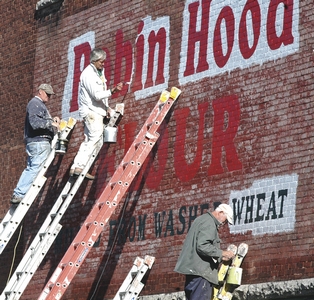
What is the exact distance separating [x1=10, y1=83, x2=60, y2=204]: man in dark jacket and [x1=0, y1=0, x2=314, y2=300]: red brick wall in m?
1.06

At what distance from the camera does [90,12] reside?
1808 centimetres

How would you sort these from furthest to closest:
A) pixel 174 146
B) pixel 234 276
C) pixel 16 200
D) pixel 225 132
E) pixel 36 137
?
pixel 36 137, pixel 16 200, pixel 174 146, pixel 225 132, pixel 234 276

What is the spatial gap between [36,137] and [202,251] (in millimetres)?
4881

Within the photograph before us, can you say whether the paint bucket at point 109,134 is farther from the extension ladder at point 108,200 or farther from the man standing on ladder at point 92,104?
the extension ladder at point 108,200

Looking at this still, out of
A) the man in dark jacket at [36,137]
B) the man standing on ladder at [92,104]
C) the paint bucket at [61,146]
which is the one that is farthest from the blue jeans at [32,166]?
→ the man standing on ladder at [92,104]

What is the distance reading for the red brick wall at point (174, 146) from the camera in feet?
45.4

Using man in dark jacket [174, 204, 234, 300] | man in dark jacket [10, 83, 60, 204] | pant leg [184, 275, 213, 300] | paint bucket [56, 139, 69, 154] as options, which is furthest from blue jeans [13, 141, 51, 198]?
pant leg [184, 275, 213, 300]

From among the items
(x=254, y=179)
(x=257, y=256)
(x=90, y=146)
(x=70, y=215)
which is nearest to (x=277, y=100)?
(x=254, y=179)

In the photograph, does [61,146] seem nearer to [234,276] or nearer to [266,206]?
[266,206]

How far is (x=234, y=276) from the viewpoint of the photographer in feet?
45.0

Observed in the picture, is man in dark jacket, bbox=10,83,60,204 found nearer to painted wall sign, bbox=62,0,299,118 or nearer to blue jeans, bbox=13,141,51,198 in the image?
blue jeans, bbox=13,141,51,198

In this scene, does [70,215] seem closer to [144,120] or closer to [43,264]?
[43,264]

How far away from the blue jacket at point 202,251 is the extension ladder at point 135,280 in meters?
2.08

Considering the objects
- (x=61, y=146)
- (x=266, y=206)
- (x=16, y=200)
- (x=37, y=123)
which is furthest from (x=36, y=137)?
(x=266, y=206)
